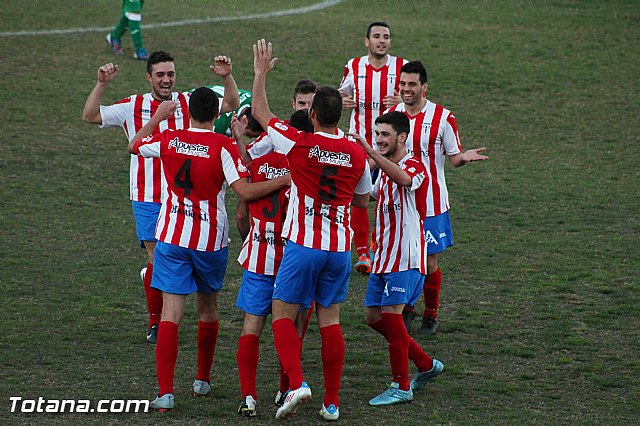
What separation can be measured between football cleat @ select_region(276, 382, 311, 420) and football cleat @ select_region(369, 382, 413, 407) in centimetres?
81

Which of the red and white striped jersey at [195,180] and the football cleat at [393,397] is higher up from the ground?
the red and white striped jersey at [195,180]

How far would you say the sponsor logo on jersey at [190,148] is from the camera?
6.46 meters

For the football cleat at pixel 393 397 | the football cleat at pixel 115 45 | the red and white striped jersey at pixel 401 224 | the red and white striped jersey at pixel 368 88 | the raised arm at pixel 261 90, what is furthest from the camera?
the football cleat at pixel 115 45

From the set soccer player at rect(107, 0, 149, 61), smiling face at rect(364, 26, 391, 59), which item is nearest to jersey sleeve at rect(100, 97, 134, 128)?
smiling face at rect(364, 26, 391, 59)

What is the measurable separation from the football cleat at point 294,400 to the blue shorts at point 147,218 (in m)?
2.33

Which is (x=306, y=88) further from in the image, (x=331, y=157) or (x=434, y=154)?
(x=434, y=154)

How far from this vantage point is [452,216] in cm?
1195

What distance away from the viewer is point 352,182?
6.36 metres

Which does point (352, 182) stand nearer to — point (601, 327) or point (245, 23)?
point (601, 327)

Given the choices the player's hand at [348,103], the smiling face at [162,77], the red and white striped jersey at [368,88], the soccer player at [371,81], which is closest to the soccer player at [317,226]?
the smiling face at [162,77]

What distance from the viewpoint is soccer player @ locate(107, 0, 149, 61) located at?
685 inches

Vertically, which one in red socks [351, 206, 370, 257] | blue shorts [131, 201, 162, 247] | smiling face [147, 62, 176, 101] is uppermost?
smiling face [147, 62, 176, 101]

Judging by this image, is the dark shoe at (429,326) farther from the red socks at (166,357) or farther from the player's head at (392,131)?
the red socks at (166,357)

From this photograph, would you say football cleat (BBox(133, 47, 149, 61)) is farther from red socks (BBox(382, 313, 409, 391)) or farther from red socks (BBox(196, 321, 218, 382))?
red socks (BBox(382, 313, 409, 391))
